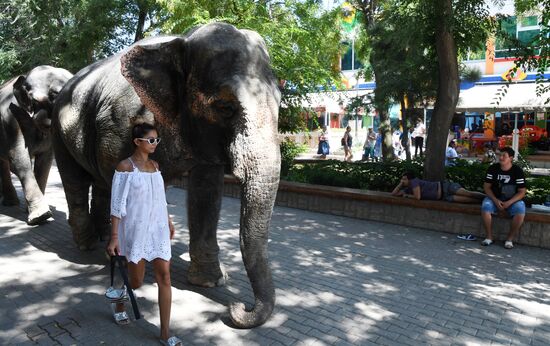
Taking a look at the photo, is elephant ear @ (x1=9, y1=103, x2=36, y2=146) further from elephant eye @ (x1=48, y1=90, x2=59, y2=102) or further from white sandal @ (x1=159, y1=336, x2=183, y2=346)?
white sandal @ (x1=159, y1=336, x2=183, y2=346)

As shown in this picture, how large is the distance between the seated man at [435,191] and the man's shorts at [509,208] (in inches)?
21.3

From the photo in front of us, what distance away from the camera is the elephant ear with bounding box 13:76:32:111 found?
703cm

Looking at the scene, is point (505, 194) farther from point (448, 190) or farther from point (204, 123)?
point (204, 123)

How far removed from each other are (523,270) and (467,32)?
5172 millimetres

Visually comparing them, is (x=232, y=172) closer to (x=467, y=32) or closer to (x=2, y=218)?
(x=2, y=218)

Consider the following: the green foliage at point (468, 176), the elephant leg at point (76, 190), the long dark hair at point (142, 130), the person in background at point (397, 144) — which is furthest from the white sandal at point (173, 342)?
the person in background at point (397, 144)

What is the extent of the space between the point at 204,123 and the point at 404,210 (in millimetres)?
5446

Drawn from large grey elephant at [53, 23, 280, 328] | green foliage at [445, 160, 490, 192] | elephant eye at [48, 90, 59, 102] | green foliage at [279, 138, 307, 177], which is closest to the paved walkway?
large grey elephant at [53, 23, 280, 328]

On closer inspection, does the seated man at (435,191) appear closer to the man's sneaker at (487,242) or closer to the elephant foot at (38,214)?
the man's sneaker at (487,242)

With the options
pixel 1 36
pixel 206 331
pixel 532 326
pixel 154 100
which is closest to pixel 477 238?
pixel 532 326

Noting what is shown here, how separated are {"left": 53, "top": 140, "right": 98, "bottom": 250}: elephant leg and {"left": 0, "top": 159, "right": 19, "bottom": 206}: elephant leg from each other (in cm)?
361

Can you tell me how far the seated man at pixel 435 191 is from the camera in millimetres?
Answer: 7992

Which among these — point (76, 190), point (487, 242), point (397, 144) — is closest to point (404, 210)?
point (487, 242)

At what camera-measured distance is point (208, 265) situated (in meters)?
4.85
